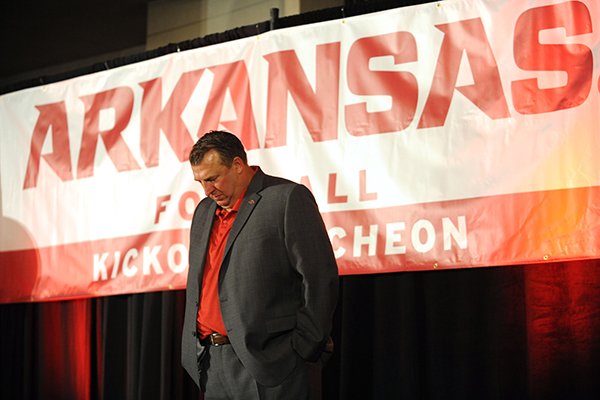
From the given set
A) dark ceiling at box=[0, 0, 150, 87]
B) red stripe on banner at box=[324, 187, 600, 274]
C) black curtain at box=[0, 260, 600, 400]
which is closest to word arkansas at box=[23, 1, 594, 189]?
red stripe on banner at box=[324, 187, 600, 274]

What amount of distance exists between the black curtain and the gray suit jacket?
0.85 metres

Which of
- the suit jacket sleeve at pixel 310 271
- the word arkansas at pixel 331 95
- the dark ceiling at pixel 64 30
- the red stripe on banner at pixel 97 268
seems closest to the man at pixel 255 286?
the suit jacket sleeve at pixel 310 271

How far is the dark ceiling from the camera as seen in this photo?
5402 mm

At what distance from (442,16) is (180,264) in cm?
157

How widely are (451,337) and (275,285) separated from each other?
3.23 ft

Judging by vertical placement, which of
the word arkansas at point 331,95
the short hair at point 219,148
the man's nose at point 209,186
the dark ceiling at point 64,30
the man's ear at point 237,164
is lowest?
the man's nose at point 209,186

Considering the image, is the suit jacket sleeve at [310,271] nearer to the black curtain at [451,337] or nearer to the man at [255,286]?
the man at [255,286]

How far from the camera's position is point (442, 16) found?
3506 mm

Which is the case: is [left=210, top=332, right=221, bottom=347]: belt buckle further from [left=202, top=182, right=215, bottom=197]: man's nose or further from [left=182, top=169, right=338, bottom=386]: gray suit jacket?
[left=202, top=182, right=215, bottom=197]: man's nose

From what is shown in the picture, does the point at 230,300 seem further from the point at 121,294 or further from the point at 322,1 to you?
the point at 322,1

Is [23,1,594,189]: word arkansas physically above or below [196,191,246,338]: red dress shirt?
above

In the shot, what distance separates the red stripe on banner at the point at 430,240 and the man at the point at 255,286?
2.15 feet

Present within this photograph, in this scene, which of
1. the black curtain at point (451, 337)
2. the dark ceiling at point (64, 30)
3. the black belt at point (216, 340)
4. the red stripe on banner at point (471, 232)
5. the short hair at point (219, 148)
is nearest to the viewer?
the black belt at point (216, 340)

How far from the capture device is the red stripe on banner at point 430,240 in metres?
3.14
